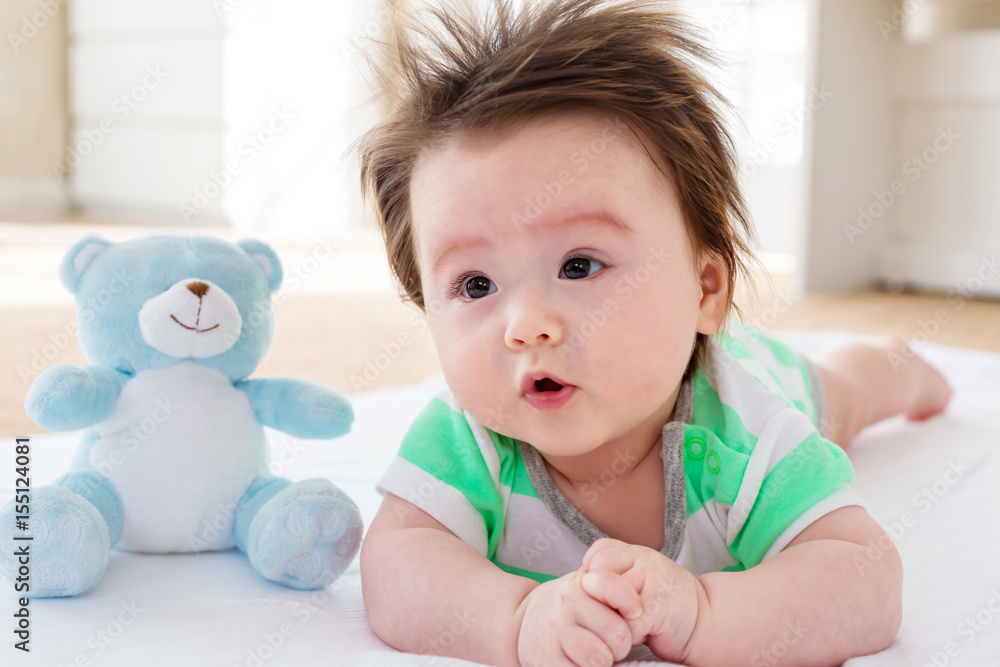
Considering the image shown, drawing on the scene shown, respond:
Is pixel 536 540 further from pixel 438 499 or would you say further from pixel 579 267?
pixel 579 267

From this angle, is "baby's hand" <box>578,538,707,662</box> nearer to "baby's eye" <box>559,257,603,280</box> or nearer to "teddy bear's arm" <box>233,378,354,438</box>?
"baby's eye" <box>559,257,603,280</box>

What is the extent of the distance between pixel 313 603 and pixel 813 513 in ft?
1.17

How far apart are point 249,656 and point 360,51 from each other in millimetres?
502

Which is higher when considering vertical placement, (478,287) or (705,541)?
(478,287)

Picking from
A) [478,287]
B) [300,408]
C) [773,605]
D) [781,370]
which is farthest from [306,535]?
[781,370]

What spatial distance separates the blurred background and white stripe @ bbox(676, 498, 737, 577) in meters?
0.43

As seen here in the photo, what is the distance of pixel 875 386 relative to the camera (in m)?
1.17

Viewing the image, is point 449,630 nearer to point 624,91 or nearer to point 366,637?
point 366,637

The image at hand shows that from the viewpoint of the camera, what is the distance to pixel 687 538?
0.69 meters

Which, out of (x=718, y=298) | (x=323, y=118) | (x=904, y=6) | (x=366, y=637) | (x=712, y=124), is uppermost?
(x=904, y=6)

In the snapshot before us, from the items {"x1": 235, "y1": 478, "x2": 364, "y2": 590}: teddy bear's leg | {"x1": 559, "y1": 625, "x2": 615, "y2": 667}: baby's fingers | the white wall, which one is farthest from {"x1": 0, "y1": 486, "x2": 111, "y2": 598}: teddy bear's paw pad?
the white wall

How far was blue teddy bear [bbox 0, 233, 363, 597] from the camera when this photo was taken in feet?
2.24

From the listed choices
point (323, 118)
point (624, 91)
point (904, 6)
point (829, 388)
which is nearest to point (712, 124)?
point (624, 91)

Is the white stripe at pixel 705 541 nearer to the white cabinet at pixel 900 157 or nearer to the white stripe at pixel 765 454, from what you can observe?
the white stripe at pixel 765 454
